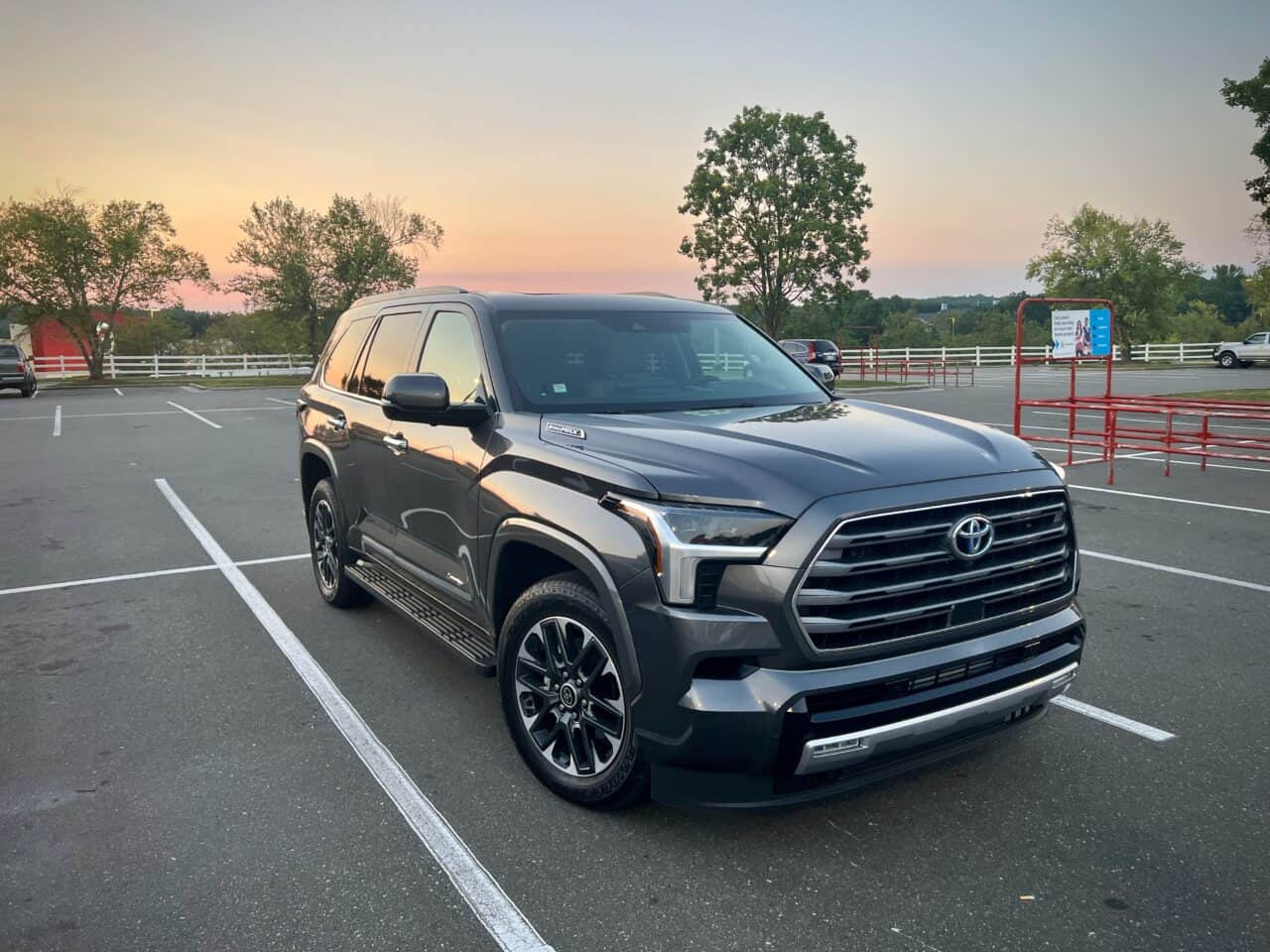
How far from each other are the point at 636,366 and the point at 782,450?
1.41 meters

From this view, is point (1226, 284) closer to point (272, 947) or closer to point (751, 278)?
point (751, 278)

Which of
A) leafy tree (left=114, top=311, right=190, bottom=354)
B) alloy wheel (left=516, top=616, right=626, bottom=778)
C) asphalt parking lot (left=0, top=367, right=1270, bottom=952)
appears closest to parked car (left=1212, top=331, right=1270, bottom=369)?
asphalt parking lot (left=0, top=367, right=1270, bottom=952)

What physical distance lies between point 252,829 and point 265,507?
286 inches

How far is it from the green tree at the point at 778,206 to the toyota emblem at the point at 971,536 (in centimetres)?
3842

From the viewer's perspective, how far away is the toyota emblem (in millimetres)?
3105

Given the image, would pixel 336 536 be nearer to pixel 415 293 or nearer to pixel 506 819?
pixel 415 293

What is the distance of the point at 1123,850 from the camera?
322 centimetres

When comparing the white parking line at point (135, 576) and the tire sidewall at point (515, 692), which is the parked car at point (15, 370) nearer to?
the white parking line at point (135, 576)

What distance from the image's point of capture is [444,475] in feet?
14.3

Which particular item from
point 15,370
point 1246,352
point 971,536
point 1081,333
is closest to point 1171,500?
point 1081,333

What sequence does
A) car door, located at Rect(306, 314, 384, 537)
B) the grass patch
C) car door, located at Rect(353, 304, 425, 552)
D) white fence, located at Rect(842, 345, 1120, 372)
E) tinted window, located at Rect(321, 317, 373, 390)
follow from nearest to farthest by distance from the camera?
car door, located at Rect(353, 304, 425, 552) < car door, located at Rect(306, 314, 384, 537) < tinted window, located at Rect(321, 317, 373, 390) < the grass patch < white fence, located at Rect(842, 345, 1120, 372)

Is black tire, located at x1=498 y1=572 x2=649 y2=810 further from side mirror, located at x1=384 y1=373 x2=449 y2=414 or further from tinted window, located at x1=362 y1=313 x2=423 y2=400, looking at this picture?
tinted window, located at x1=362 y1=313 x2=423 y2=400

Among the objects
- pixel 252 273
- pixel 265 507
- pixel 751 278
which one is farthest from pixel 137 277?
pixel 265 507

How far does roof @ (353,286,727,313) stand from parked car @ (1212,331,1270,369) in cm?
4894
